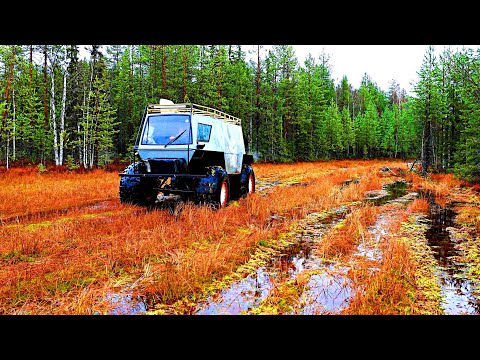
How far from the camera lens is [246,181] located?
13.1 meters

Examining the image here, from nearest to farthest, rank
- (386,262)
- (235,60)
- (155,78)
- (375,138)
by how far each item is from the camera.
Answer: (386,262) < (155,78) < (235,60) < (375,138)

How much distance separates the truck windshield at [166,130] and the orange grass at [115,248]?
189cm

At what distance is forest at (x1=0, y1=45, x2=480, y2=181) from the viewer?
→ 1057 inches

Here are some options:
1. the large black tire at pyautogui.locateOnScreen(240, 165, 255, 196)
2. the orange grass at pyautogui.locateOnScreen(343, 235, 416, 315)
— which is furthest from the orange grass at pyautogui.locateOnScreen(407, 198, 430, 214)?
the orange grass at pyautogui.locateOnScreen(343, 235, 416, 315)

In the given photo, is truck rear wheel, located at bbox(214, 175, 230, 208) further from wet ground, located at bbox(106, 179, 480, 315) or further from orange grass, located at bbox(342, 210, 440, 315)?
orange grass, located at bbox(342, 210, 440, 315)

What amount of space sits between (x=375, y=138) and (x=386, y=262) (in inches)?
2407

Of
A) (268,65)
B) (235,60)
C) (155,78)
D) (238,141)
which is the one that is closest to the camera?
(238,141)

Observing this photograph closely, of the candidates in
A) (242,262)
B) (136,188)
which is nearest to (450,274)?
(242,262)

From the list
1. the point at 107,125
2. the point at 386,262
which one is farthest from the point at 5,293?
the point at 107,125

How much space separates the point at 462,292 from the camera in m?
4.73

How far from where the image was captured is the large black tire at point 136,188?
9711mm

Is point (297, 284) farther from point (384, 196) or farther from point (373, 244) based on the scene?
point (384, 196)

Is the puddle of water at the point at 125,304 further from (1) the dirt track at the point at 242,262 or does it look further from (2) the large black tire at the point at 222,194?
(2) the large black tire at the point at 222,194
